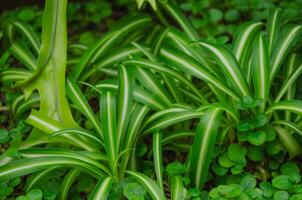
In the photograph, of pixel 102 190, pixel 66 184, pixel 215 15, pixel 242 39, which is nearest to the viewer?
pixel 102 190

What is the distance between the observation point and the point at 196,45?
2438 millimetres

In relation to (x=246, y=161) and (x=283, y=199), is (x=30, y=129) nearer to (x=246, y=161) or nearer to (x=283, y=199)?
(x=246, y=161)

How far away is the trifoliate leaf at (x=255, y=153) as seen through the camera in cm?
211

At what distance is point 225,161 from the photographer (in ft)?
6.88

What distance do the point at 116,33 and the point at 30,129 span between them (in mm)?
675

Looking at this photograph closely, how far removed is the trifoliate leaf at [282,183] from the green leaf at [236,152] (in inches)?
7.2

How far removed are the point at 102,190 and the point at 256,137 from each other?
2.09 feet

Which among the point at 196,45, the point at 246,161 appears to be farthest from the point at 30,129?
the point at 246,161

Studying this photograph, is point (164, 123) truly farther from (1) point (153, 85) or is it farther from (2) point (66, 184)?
(2) point (66, 184)

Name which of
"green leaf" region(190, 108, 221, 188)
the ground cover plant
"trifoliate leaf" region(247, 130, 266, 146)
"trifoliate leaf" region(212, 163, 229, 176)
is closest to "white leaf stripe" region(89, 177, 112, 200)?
the ground cover plant

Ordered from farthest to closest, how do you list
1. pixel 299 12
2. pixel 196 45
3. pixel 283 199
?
1. pixel 299 12
2. pixel 196 45
3. pixel 283 199

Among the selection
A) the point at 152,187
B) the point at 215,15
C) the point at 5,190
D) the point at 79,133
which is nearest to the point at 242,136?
the point at 152,187

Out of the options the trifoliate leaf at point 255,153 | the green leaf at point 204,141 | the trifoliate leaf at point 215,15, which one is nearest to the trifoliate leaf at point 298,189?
the trifoliate leaf at point 255,153

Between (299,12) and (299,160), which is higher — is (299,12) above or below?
above
